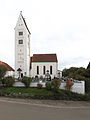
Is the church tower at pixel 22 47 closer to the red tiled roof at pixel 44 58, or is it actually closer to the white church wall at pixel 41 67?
the white church wall at pixel 41 67

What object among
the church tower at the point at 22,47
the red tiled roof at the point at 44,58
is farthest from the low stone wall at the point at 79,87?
the red tiled roof at the point at 44,58

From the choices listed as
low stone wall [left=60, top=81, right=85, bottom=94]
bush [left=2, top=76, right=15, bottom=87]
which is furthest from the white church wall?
low stone wall [left=60, top=81, right=85, bottom=94]

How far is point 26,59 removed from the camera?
131 ft

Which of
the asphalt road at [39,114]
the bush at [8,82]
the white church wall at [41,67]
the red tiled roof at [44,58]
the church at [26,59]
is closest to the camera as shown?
the asphalt road at [39,114]

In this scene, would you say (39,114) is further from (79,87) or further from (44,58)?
(44,58)

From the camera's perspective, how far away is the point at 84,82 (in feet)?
56.8

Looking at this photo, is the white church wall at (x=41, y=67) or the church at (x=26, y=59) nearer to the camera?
the church at (x=26, y=59)

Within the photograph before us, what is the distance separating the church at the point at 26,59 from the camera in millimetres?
39906

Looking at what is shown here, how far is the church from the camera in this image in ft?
131

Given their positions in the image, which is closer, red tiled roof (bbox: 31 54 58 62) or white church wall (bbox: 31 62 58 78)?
white church wall (bbox: 31 62 58 78)

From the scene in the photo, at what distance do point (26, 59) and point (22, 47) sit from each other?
4.66 m

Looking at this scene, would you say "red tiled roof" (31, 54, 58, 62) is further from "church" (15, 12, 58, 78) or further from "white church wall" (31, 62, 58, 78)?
"white church wall" (31, 62, 58, 78)

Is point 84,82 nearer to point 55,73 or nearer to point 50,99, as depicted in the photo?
point 50,99

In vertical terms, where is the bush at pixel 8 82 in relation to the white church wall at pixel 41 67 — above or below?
below
